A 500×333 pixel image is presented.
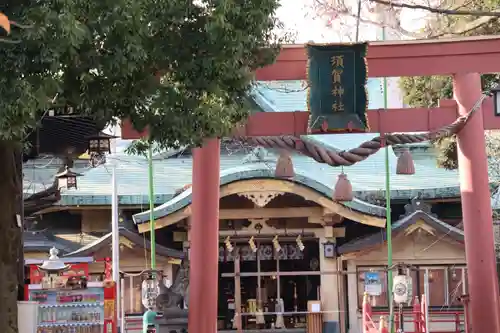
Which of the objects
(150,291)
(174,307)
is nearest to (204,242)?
(174,307)

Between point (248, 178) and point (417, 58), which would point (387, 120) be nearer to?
point (417, 58)

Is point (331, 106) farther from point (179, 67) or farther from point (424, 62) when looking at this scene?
point (179, 67)

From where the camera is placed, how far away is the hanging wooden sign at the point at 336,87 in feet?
48.2

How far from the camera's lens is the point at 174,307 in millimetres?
15898

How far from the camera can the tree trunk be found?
10.7 m

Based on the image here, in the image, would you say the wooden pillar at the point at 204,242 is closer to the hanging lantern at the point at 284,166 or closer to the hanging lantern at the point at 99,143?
the hanging lantern at the point at 99,143

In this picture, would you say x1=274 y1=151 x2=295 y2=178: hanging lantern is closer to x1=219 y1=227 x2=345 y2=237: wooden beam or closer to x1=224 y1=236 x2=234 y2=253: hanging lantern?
x1=219 y1=227 x2=345 y2=237: wooden beam

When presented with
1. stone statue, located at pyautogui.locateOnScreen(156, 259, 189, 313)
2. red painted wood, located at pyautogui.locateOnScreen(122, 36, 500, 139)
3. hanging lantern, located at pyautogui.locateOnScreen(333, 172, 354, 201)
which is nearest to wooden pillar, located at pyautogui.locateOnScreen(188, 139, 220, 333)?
red painted wood, located at pyautogui.locateOnScreen(122, 36, 500, 139)

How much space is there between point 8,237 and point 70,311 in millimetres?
3603

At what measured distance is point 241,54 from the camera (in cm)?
1022

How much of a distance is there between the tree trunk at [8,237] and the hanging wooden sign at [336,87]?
17.4 ft

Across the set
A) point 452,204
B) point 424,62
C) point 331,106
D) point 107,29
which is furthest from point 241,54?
point 452,204

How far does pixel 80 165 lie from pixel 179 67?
15.9 metres

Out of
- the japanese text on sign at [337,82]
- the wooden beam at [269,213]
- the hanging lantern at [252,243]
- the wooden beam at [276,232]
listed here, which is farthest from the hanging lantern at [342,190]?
the hanging lantern at [252,243]
